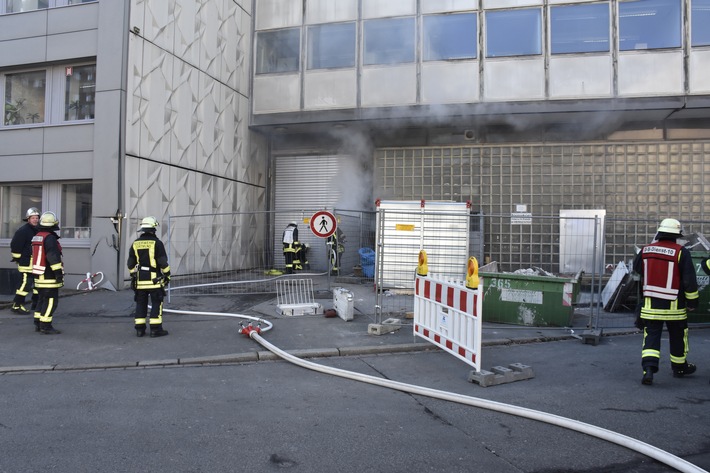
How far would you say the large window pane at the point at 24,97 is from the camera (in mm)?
11281

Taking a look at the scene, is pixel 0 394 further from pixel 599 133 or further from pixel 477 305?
pixel 599 133

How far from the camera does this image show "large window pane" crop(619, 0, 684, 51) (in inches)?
450

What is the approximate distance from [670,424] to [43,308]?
23.2 ft

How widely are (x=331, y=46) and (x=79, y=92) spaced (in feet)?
20.0

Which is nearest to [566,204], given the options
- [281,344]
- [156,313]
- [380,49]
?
[380,49]

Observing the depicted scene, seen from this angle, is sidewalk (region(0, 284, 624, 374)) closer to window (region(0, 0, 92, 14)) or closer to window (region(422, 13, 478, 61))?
window (region(0, 0, 92, 14))

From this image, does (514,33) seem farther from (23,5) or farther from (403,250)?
(23,5)

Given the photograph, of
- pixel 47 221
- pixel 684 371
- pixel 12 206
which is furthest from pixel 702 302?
pixel 12 206

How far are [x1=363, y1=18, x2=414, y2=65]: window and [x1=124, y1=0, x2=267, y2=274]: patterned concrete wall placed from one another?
354 cm

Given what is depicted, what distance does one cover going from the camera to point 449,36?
40.6 feet

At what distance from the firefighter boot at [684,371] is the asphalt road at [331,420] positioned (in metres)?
0.07

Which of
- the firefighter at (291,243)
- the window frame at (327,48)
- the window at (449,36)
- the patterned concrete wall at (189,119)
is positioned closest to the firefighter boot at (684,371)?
the firefighter at (291,243)

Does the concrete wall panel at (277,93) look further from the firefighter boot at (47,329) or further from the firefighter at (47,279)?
the firefighter boot at (47,329)

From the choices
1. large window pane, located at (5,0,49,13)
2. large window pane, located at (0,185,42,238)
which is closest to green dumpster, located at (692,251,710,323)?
large window pane, located at (0,185,42,238)
